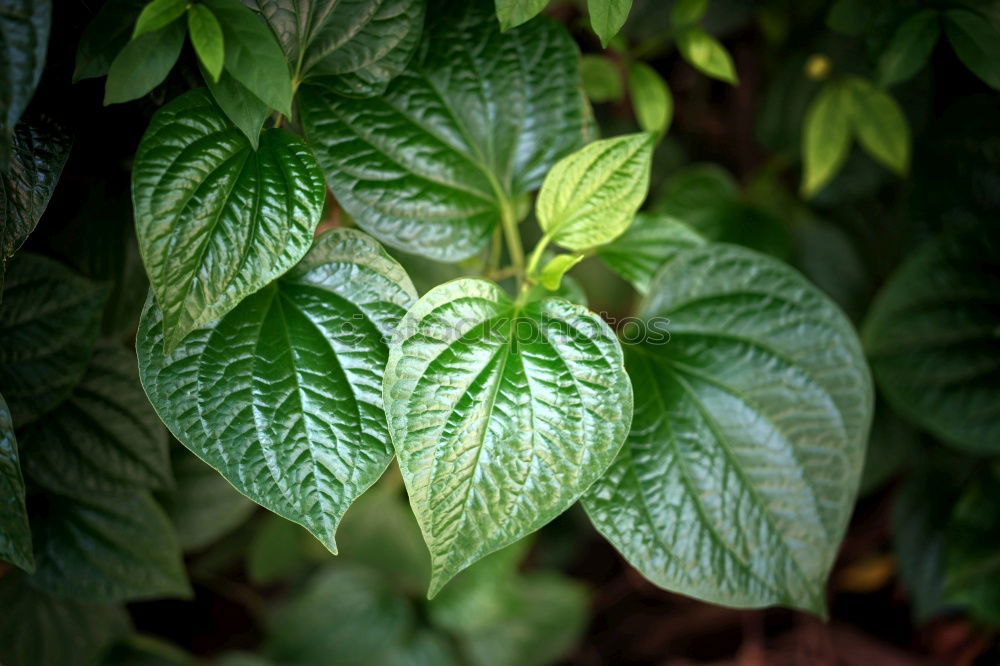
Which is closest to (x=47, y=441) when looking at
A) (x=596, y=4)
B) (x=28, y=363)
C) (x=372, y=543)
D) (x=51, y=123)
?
(x=28, y=363)

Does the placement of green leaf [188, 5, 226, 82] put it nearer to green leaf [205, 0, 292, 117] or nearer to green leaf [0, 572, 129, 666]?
green leaf [205, 0, 292, 117]

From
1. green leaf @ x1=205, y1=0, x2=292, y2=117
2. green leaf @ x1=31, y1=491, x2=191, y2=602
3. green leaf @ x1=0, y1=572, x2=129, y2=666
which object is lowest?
green leaf @ x1=0, y1=572, x2=129, y2=666

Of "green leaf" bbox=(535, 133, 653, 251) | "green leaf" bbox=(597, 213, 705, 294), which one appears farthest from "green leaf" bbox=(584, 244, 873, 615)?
"green leaf" bbox=(535, 133, 653, 251)

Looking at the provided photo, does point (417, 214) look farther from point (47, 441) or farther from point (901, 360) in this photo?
point (901, 360)

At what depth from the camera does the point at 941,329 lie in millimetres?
983

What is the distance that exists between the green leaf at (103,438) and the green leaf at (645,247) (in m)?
0.57

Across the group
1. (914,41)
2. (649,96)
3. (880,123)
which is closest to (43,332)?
(649,96)

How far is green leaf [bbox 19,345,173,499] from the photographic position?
2.58 feet

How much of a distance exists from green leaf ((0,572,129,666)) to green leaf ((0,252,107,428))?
0.32 m

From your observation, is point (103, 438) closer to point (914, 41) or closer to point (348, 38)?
point (348, 38)

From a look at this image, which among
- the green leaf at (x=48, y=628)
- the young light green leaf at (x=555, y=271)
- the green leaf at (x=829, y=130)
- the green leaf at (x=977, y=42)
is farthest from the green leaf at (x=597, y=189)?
the green leaf at (x=48, y=628)

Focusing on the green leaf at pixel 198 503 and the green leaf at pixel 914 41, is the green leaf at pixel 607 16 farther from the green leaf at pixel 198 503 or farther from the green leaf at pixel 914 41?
the green leaf at pixel 198 503

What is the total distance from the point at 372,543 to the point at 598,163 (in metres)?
0.88

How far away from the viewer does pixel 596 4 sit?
0.63 m
